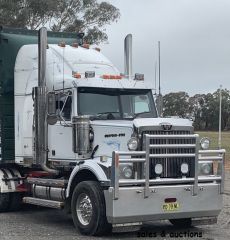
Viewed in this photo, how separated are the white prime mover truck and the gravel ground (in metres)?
0.29

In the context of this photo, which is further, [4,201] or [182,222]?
[4,201]

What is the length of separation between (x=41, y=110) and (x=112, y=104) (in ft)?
4.72

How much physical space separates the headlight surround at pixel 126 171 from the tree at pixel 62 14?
2769 centimetres

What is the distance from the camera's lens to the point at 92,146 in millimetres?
10914

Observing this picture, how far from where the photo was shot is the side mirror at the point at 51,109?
37.4ft

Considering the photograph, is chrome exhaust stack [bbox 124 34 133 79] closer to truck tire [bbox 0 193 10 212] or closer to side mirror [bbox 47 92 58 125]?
side mirror [bbox 47 92 58 125]

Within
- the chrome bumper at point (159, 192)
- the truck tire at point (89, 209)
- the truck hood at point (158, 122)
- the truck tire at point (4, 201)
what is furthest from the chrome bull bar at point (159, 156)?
the truck tire at point (4, 201)

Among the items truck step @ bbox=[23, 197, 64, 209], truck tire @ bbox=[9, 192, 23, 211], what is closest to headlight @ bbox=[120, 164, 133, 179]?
truck step @ bbox=[23, 197, 64, 209]

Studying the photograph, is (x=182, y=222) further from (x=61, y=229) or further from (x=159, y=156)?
A: (x=61, y=229)

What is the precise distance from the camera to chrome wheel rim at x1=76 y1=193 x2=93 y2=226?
10.3 m

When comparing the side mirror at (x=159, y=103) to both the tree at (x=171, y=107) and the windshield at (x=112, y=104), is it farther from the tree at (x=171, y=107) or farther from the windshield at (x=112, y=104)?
the tree at (x=171, y=107)

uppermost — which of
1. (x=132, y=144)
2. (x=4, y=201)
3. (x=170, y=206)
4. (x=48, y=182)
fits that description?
(x=132, y=144)

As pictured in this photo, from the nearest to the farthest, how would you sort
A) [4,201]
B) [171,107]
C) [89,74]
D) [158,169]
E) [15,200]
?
[158,169] < [89,74] < [4,201] < [15,200] < [171,107]

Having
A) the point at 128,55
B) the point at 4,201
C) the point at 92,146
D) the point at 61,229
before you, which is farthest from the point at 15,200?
the point at 128,55
